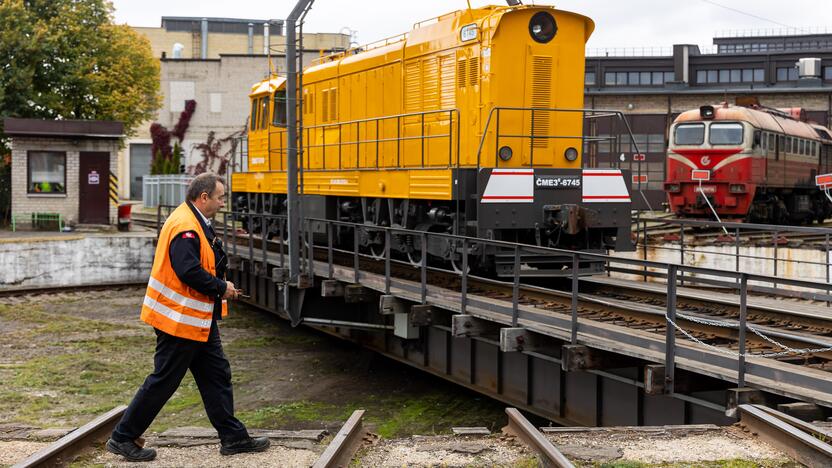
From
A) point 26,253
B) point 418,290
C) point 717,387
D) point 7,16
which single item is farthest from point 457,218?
point 7,16

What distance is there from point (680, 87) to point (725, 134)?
20.3 m

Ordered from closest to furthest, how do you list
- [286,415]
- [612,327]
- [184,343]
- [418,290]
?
1. [184,343]
2. [612,327]
3. [418,290]
4. [286,415]

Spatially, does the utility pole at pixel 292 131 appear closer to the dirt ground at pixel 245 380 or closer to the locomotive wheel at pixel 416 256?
the locomotive wheel at pixel 416 256

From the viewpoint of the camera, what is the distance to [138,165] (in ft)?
189

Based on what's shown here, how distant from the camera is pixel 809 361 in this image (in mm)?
8234

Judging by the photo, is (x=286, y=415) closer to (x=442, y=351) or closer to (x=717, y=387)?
(x=442, y=351)

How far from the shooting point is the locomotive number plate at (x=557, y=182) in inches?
497

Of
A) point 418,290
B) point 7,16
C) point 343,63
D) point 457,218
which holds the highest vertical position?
point 7,16

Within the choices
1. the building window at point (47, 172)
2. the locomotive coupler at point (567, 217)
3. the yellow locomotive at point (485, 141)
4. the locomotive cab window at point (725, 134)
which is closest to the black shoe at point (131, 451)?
the yellow locomotive at point (485, 141)

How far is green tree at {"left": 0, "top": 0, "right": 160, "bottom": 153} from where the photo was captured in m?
32.3

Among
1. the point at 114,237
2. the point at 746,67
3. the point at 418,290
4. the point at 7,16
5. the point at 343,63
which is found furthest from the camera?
the point at 746,67

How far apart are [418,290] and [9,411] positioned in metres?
→ 5.99

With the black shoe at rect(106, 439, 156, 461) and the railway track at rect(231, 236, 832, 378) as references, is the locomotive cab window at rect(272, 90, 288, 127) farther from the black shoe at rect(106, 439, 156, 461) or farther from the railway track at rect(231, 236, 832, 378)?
the black shoe at rect(106, 439, 156, 461)

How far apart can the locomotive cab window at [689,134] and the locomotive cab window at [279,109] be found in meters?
11.7
